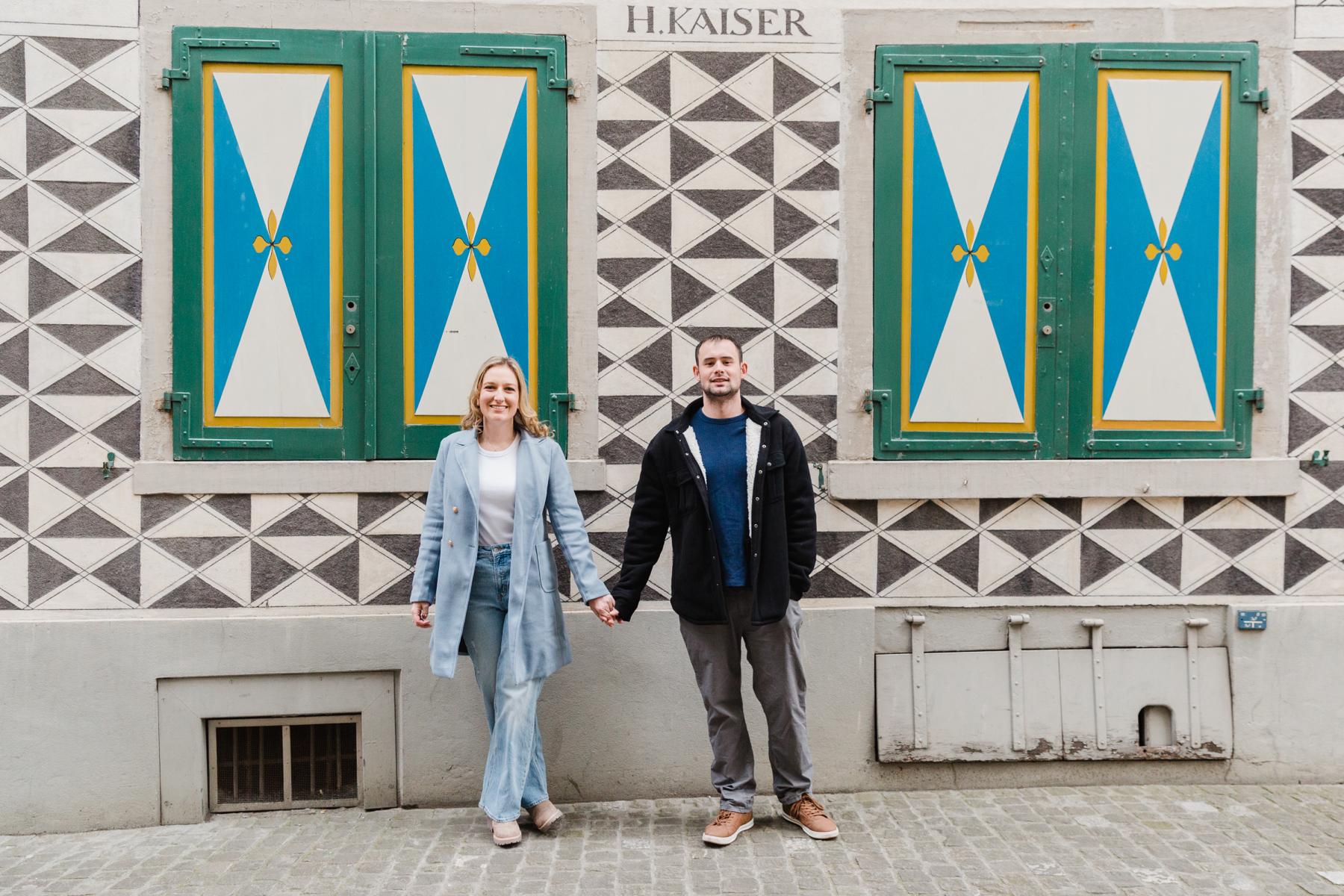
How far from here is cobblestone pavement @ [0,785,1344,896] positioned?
4.02 m

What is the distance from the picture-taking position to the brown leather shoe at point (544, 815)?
4512 millimetres

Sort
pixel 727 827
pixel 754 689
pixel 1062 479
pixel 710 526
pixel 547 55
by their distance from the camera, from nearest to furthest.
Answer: pixel 710 526
pixel 727 827
pixel 754 689
pixel 547 55
pixel 1062 479

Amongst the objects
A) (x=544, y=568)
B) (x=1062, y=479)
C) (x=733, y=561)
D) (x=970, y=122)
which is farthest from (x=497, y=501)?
(x=970, y=122)

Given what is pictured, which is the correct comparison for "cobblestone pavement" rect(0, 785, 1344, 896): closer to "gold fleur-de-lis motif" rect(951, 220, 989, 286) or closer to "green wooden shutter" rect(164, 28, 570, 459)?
"green wooden shutter" rect(164, 28, 570, 459)

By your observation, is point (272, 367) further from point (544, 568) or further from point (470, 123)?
point (544, 568)

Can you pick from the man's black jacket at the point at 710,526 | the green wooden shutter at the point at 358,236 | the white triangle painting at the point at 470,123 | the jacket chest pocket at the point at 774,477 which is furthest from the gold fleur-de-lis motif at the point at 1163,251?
the white triangle painting at the point at 470,123

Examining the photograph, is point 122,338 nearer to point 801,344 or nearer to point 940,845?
point 801,344

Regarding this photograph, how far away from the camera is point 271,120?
4906mm

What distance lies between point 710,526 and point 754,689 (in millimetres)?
768

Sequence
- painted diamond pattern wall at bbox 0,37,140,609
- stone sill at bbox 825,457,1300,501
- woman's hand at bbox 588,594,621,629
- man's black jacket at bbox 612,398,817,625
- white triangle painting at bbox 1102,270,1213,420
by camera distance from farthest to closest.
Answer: white triangle painting at bbox 1102,270,1213,420 < stone sill at bbox 825,457,1300,501 < painted diamond pattern wall at bbox 0,37,140,609 < woman's hand at bbox 588,594,621,629 < man's black jacket at bbox 612,398,817,625

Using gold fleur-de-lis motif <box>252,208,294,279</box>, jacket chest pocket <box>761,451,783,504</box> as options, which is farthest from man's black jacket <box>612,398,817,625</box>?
gold fleur-de-lis motif <box>252,208,294,279</box>

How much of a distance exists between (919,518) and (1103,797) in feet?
5.00

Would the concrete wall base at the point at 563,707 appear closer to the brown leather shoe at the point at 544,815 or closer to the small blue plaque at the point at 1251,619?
the small blue plaque at the point at 1251,619

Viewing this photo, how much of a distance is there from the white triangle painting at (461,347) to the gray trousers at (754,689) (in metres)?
1.56
